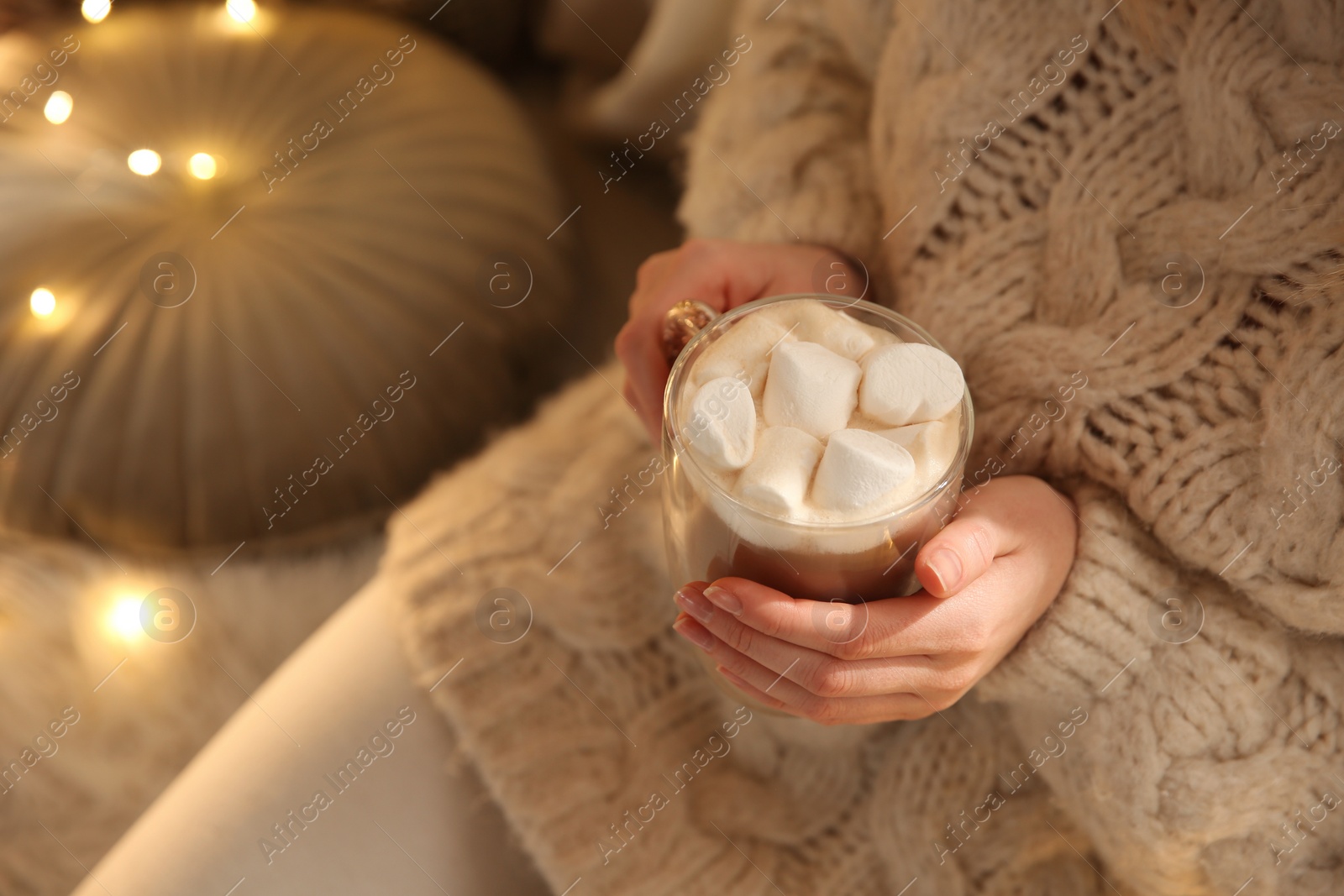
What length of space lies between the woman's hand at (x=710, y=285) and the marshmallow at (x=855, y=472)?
0.19 m

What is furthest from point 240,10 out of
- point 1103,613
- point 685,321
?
point 1103,613

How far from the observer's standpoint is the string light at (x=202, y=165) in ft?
2.88

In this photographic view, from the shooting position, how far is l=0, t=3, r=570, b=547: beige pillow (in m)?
0.85

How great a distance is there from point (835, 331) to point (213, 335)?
0.64m

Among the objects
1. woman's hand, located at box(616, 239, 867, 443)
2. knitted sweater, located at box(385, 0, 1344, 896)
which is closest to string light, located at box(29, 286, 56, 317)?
knitted sweater, located at box(385, 0, 1344, 896)

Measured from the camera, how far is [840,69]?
692 millimetres

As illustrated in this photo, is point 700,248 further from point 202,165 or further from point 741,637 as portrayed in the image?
point 202,165

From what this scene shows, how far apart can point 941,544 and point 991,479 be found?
0.14 m

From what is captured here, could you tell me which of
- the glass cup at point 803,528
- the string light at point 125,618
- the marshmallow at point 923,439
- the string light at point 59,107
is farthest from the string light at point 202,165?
the marshmallow at point 923,439

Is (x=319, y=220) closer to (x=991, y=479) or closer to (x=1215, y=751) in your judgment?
(x=991, y=479)

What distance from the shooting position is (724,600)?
0.42 metres

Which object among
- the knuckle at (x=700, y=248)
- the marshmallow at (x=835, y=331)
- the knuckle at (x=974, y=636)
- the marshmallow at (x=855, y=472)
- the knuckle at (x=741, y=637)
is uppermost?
the knuckle at (x=700, y=248)

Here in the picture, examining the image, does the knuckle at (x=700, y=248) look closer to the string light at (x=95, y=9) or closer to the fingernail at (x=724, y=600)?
the fingernail at (x=724, y=600)

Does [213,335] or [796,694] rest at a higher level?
[213,335]
